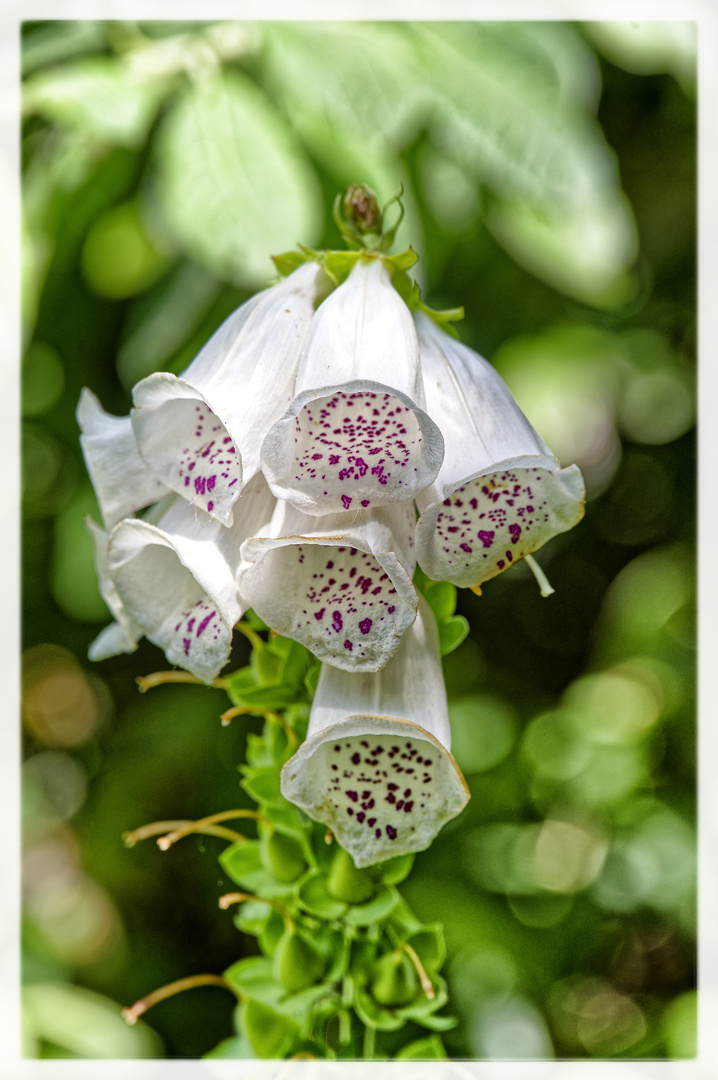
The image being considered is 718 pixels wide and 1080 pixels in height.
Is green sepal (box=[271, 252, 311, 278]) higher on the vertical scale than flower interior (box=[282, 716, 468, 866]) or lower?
higher

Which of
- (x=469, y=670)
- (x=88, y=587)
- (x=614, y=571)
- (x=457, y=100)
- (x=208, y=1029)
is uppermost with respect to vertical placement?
(x=457, y=100)

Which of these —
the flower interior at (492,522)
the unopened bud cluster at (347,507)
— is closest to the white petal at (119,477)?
the unopened bud cluster at (347,507)

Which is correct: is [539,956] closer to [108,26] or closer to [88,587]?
[88,587]

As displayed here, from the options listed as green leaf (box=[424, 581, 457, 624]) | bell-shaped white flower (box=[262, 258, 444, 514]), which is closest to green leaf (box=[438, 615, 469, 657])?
green leaf (box=[424, 581, 457, 624])

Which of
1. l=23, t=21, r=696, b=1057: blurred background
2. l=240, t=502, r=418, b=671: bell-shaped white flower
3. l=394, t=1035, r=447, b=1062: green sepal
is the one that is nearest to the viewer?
l=240, t=502, r=418, b=671: bell-shaped white flower

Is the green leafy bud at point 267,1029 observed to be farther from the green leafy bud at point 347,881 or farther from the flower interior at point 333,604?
the flower interior at point 333,604

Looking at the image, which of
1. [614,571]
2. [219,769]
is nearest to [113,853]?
[219,769]

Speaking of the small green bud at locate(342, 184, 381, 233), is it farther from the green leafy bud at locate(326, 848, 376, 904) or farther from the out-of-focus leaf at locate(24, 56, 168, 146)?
the green leafy bud at locate(326, 848, 376, 904)
